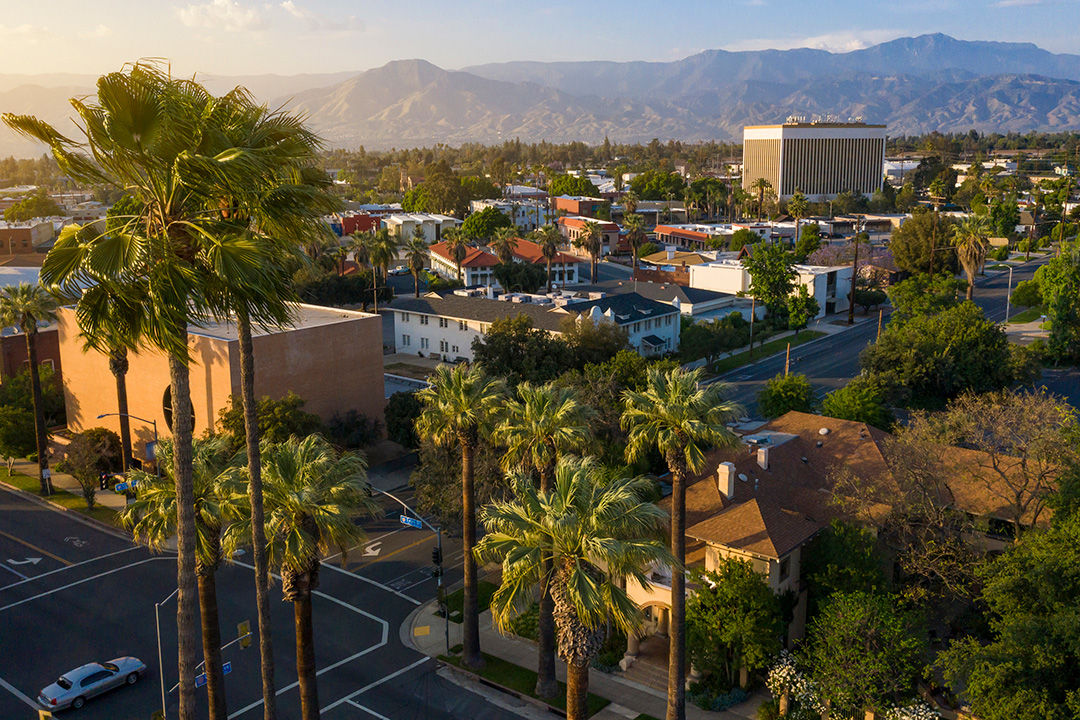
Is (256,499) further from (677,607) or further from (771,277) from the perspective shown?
(771,277)

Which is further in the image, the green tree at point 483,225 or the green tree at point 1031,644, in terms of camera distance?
the green tree at point 483,225

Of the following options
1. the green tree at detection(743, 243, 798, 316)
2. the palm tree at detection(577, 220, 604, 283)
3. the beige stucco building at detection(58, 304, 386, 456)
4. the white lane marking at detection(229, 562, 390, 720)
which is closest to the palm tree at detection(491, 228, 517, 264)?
the palm tree at detection(577, 220, 604, 283)

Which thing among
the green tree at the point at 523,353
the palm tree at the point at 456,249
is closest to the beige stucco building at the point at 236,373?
the green tree at the point at 523,353

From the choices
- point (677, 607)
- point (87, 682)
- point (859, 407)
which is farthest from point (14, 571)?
point (859, 407)

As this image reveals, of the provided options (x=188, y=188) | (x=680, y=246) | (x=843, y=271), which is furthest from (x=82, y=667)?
(x=680, y=246)

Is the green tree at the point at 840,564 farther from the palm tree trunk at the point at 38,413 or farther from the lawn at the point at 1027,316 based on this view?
the lawn at the point at 1027,316

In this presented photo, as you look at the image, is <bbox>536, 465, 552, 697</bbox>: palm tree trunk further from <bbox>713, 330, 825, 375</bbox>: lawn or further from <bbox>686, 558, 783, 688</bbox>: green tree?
<bbox>713, 330, 825, 375</bbox>: lawn
